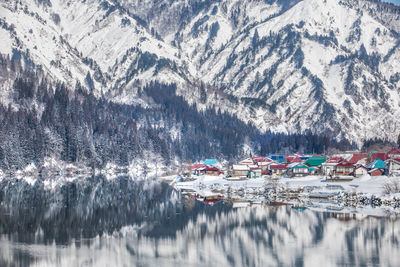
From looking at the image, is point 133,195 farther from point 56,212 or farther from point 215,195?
point 56,212

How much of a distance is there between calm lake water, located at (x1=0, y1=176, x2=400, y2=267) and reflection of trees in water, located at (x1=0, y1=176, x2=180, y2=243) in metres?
0.15

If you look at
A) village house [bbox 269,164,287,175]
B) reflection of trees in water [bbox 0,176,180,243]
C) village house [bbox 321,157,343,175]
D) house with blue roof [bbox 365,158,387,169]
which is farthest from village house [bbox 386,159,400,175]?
reflection of trees in water [bbox 0,176,180,243]

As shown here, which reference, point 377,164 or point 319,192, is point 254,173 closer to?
point 377,164

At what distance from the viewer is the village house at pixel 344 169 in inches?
4793

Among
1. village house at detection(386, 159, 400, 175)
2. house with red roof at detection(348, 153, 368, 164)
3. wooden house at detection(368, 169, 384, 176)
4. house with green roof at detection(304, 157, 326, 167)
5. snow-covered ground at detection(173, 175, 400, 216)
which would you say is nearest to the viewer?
snow-covered ground at detection(173, 175, 400, 216)

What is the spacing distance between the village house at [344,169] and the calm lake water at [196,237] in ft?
115

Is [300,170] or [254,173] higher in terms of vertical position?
[300,170]

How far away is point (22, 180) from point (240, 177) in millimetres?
51915

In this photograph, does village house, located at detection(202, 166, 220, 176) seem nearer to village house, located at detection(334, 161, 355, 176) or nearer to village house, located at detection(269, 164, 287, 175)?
village house, located at detection(269, 164, 287, 175)

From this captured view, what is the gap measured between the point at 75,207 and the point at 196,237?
100 ft

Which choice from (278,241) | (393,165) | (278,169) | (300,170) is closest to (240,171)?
(278,169)

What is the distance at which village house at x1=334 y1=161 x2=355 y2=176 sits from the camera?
122 m

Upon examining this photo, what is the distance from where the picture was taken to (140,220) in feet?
273

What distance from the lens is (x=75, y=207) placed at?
94125 mm
